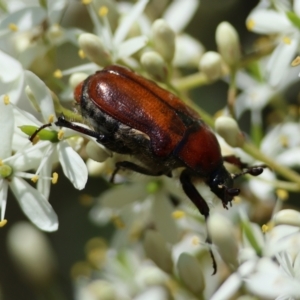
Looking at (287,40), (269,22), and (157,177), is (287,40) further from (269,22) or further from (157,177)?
(157,177)

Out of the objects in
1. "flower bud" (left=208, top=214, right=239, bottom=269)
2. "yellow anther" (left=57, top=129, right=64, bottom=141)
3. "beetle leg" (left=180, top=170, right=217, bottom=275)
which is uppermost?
"yellow anther" (left=57, top=129, right=64, bottom=141)

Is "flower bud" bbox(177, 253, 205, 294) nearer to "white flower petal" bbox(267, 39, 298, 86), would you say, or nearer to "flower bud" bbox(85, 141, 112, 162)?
"flower bud" bbox(85, 141, 112, 162)

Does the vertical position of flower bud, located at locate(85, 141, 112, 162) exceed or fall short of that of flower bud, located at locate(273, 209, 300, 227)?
it exceeds it

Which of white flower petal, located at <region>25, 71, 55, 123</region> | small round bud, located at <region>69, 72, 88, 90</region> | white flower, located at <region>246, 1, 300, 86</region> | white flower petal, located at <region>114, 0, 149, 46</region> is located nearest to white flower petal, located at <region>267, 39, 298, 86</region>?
white flower, located at <region>246, 1, 300, 86</region>

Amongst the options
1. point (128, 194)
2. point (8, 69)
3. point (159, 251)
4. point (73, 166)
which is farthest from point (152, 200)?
point (8, 69)

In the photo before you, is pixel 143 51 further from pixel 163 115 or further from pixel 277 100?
pixel 277 100

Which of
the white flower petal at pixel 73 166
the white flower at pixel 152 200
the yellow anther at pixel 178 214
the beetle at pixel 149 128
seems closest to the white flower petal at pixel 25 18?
the beetle at pixel 149 128

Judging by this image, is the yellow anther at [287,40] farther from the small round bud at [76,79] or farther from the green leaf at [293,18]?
the small round bud at [76,79]
